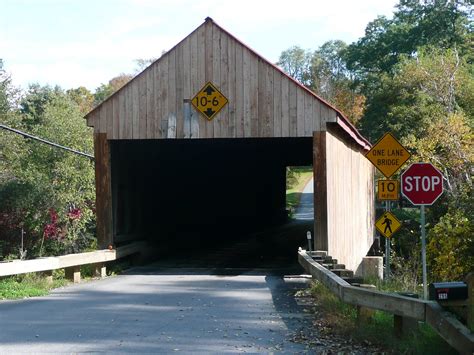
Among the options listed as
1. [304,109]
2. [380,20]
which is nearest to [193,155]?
[304,109]

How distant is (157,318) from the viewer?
8.77 meters

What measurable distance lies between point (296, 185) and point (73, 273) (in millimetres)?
65948

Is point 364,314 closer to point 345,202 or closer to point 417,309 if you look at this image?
point 417,309

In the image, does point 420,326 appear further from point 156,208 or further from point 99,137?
point 156,208

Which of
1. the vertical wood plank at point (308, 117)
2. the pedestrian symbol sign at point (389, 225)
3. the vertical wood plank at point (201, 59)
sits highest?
the vertical wood plank at point (201, 59)

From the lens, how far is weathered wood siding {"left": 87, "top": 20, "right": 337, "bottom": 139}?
14.3 m

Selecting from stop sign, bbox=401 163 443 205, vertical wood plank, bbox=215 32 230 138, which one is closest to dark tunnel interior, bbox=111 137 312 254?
vertical wood plank, bbox=215 32 230 138

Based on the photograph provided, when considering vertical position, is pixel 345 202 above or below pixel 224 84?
below

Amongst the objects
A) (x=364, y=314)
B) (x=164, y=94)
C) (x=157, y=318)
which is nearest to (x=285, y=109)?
(x=164, y=94)

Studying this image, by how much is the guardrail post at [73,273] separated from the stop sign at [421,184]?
282 inches

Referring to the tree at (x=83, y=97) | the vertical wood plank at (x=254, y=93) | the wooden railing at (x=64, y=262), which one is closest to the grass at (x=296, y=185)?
the tree at (x=83, y=97)

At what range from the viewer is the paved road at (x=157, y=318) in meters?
7.06

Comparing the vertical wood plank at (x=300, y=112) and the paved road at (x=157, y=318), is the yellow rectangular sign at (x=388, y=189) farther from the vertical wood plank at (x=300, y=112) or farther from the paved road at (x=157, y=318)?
the paved road at (x=157, y=318)

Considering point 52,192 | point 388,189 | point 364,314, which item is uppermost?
point 52,192
